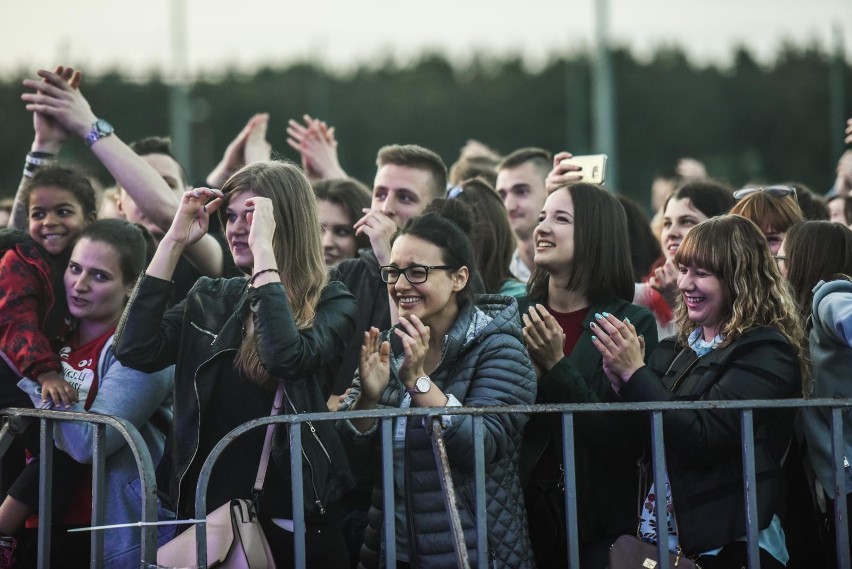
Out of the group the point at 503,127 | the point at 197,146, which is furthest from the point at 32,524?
the point at 503,127

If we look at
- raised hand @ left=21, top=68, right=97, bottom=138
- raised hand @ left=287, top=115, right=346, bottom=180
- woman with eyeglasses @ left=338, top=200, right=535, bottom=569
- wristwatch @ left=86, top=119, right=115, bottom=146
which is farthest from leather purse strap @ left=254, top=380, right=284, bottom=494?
raised hand @ left=287, top=115, right=346, bottom=180

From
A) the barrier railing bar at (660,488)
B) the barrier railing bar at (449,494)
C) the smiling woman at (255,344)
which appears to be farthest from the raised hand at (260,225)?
the barrier railing bar at (660,488)

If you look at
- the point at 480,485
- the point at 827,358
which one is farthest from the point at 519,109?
the point at 480,485

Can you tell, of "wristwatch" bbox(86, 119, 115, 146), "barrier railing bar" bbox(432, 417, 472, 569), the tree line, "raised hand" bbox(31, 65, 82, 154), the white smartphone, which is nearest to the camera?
"barrier railing bar" bbox(432, 417, 472, 569)

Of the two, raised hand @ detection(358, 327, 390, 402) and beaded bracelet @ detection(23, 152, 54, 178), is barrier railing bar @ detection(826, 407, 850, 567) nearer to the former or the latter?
raised hand @ detection(358, 327, 390, 402)

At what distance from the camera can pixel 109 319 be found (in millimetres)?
5078

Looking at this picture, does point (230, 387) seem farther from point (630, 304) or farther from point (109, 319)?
point (630, 304)

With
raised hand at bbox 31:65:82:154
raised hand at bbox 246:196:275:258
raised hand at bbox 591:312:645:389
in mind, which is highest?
raised hand at bbox 31:65:82:154

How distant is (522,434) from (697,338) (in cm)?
73

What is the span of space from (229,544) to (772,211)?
2.86 meters

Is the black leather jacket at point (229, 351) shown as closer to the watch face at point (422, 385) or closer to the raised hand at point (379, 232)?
the watch face at point (422, 385)

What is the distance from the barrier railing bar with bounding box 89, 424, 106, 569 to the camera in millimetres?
4062

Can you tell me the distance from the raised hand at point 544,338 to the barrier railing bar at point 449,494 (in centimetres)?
63

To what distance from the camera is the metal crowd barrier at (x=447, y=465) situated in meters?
3.92
